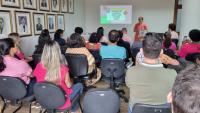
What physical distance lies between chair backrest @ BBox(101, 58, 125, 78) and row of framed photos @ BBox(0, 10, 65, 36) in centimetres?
213

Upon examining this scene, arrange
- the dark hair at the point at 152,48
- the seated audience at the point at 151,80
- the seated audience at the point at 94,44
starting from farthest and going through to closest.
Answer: the seated audience at the point at 94,44
the dark hair at the point at 152,48
the seated audience at the point at 151,80

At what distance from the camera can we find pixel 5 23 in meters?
3.77

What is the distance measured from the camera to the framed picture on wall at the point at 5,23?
3.67 metres

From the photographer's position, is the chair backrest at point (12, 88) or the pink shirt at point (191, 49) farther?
Answer: the pink shirt at point (191, 49)

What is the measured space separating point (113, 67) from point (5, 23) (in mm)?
2341

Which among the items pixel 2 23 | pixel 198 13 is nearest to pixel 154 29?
pixel 198 13

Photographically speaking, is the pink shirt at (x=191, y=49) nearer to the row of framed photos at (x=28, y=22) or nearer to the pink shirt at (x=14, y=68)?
the pink shirt at (x=14, y=68)

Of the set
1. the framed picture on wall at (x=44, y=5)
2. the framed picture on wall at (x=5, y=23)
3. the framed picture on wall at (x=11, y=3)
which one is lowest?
the framed picture on wall at (x=5, y=23)

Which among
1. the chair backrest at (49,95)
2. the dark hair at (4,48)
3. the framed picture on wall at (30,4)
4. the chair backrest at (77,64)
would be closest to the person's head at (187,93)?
the chair backrest at (49,95)

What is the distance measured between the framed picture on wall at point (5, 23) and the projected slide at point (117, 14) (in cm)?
511

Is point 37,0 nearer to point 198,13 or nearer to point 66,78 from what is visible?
point 66,78

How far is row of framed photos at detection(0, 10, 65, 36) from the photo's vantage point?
3.77 metres

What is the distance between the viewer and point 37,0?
15.9 feet

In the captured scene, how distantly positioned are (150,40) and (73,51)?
179cm
